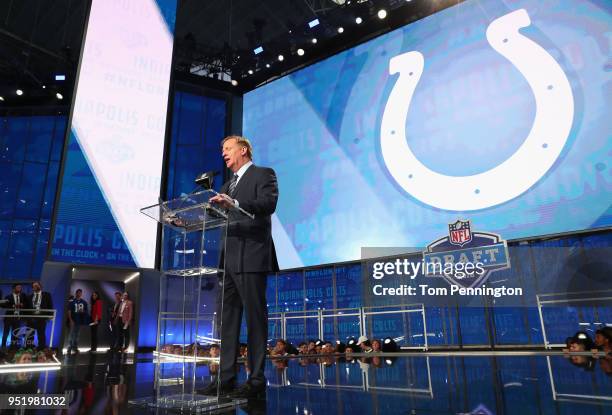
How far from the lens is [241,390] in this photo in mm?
1710

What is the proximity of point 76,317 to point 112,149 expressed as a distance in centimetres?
A: 270

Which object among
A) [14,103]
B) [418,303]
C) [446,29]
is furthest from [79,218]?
[14,103]

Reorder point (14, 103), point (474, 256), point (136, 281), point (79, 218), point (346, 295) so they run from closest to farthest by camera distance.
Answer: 1. point (474, 256)
2. point (79, 218)
3. point (136, 281)
4. point (346, 295)
5. point (14, 103)

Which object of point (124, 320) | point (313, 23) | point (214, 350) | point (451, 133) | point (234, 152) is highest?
point (313, 23)

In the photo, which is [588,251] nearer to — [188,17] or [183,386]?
[183,386]

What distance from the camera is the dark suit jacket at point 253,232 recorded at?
183cm

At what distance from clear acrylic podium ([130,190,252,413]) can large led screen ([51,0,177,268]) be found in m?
4.73

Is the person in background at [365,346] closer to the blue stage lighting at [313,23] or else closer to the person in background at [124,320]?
the person in background at [124,320]

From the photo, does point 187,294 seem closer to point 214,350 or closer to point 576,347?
point 214,350

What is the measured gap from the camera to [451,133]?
569 cm

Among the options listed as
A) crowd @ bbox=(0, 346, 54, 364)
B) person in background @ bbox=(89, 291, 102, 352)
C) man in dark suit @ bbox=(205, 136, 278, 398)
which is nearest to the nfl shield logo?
man in dark suit @ bbox=(205, 136, 278, 398)

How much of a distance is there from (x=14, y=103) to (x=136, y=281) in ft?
26.0

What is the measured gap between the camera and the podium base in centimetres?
148

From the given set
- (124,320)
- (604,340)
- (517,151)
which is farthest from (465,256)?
(124,320)
